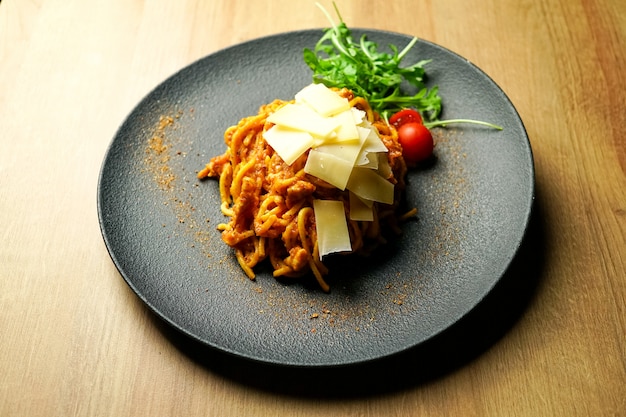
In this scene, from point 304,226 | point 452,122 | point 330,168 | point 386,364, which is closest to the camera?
point 386,364

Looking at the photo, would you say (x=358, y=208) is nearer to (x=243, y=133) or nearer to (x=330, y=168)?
(x=330, y=168)

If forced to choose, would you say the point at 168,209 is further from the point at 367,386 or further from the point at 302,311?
the point at 367,386

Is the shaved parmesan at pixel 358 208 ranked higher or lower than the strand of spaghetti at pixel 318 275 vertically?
higher

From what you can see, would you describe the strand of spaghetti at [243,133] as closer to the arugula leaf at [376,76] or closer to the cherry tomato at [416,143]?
the arugula leaf at [376,76]

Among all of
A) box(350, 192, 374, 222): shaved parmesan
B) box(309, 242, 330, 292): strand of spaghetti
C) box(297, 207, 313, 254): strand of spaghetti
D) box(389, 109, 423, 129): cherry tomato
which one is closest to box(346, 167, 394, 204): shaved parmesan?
box(350, 192, 374, 222): shaved parmesan

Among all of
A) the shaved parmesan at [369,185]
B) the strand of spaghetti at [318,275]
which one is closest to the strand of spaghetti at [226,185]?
A: the strand of spaghetti at [318,275]

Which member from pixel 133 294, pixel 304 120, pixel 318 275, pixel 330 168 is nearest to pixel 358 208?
pixel 330 168
